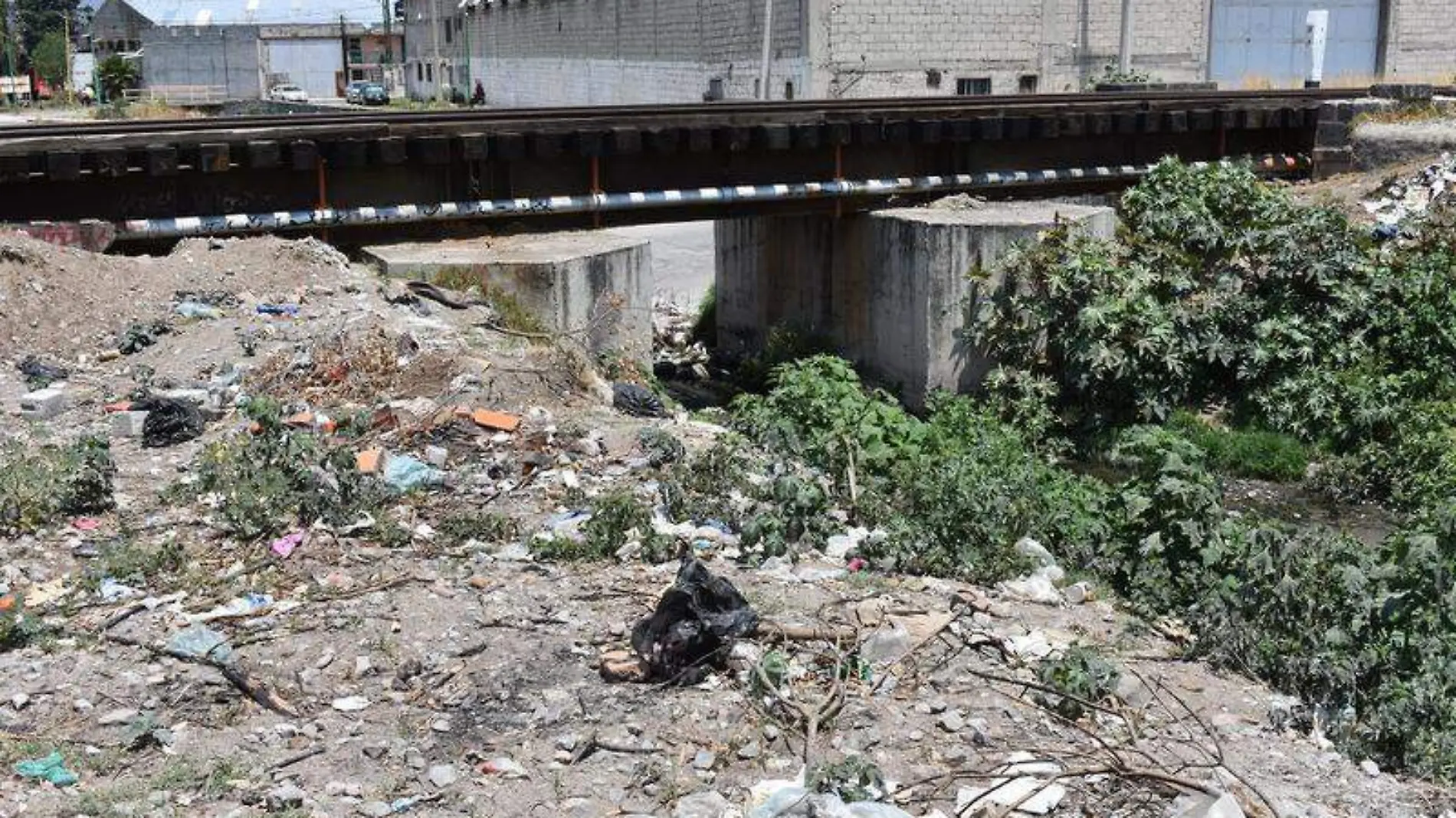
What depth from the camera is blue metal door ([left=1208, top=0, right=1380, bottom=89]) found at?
37.3 meters

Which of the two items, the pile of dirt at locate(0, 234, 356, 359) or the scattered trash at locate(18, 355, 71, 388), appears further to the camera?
the pile of dirt at locate(0, 234, 356, 359)

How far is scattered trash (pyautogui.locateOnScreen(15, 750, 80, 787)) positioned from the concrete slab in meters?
7.82

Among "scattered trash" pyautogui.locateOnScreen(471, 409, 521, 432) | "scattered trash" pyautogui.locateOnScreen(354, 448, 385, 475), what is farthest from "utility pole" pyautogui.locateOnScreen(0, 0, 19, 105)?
"scattered trash" pyautogui.locateOnScreen(354, 448, 385, 475)

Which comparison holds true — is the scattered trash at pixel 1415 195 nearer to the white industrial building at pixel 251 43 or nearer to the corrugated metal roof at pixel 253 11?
the white industrial building at pixel 251 43

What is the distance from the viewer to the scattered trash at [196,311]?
39.8 ft

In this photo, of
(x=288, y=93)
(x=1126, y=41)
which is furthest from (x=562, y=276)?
(x=288, y=93)

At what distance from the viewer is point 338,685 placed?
6.38m

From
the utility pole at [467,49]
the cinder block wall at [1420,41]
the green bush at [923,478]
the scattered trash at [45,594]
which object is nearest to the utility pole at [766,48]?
the cinder block wall at [1420,41]

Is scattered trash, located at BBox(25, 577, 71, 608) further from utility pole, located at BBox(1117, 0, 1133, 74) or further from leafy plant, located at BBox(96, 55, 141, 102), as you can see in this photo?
leafy plant, located at BBox(96, 55, 141, 102)

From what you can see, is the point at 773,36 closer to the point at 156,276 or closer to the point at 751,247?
the point at 751,247

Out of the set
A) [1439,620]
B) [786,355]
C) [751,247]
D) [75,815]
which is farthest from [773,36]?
[75,815]

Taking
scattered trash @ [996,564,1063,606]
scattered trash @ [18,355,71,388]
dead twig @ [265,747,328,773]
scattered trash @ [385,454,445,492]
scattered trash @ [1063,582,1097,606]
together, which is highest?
scattered trash @ [18,355,71,388]

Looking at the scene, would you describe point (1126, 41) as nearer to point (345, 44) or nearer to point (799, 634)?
point (799, 634)

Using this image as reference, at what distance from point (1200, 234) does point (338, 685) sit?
1178 centimetres
